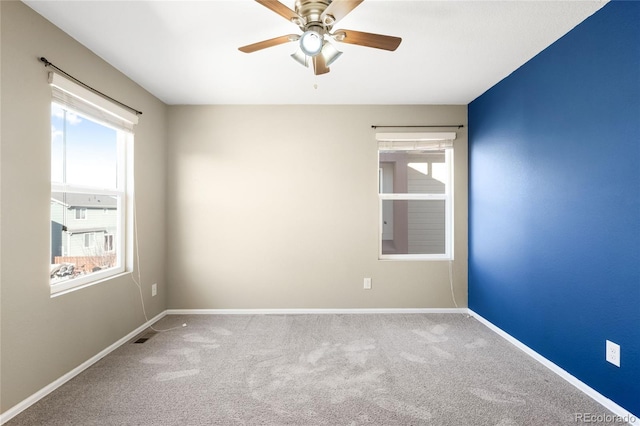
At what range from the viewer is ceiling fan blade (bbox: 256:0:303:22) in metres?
1.51

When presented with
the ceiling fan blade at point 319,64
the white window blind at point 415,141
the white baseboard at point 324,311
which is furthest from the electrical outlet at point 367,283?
the ceiling fan blade at point 319,64

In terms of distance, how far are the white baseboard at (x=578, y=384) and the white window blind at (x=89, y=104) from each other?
396 cm

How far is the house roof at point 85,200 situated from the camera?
7.30ft

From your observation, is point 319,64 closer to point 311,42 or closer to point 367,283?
point 311,42

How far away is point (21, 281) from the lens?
185cm

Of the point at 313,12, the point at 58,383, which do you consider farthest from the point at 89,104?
the point at 58,383

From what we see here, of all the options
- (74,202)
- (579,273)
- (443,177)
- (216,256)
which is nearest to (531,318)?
(579,273)

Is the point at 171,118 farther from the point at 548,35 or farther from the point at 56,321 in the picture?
the point at 548,35

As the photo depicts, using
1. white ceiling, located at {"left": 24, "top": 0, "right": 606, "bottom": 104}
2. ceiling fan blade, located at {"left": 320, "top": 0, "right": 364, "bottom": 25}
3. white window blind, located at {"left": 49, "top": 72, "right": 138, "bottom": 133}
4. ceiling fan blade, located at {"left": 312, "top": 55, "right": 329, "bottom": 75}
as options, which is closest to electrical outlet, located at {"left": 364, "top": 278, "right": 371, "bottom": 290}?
white ceiling, located at {"left": 24, "top": 0, "right": 606, "bottom": 104}

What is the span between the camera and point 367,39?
180 cm

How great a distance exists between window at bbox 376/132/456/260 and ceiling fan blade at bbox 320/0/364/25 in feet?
7.35

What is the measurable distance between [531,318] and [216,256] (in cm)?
315

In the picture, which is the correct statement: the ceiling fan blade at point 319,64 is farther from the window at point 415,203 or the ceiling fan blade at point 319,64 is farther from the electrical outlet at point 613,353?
the electrical outlet at point 613,353

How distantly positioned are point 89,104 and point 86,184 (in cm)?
63
